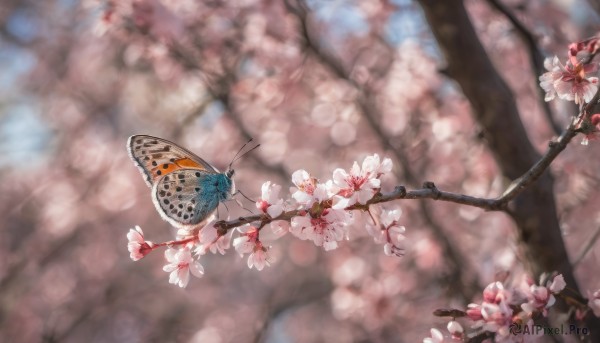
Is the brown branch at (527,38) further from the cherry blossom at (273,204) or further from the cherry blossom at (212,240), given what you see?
the cherry blossom at (212,240)

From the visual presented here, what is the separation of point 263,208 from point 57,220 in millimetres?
5927

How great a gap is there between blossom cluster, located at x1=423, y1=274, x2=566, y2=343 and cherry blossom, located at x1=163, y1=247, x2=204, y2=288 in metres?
0.90

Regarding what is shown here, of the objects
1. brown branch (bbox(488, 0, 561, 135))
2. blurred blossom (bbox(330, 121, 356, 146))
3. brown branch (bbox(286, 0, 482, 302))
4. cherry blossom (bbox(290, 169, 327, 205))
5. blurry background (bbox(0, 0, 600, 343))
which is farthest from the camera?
blurred blossom (bbox(330, 121, 356, 146))

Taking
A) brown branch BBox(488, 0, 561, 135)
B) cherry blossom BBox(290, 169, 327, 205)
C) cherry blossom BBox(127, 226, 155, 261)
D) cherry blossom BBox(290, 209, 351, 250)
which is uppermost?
brown branch BBox(488, 0, 561, 135)

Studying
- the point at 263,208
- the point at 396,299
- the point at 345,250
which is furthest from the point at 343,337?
the point at 263,208

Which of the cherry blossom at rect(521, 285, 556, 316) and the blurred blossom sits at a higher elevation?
the cherry blossom at rect(521, 285, 556, 316)

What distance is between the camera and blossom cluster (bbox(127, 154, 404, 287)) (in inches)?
73.7

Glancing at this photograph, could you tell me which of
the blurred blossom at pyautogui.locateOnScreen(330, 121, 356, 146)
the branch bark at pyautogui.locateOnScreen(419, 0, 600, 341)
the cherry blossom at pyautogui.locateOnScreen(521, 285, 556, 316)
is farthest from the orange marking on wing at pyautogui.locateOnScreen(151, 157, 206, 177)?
the blurred blossom at pyautogui.locateOnScreen(330, 121, 356, 146)

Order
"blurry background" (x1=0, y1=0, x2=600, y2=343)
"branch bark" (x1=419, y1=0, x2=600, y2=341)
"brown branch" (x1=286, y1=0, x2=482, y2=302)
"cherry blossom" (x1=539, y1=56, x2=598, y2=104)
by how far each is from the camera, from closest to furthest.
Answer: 1. "cherry blossom" (x1=539, y1=56, x2=598, y2=104)
2. "branch bark" (x1=419, y1=0, x2=600, y2=341)
3. "brown branch" (x1=286, y1=0, x2=482, y2=302)
4. "blurry background" (x1=0, y1=0, x2=600, y2=343)

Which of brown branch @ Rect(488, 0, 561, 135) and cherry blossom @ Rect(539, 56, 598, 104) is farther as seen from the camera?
brown branch @ Rect(488, 0, 561, 135)

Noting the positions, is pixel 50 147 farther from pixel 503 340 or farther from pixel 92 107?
pixel 503 340

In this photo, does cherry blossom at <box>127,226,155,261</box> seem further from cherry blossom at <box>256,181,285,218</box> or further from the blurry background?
the blurry background

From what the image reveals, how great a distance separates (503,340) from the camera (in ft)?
6.44

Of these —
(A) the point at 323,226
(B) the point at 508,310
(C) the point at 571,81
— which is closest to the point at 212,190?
(A) the point at 323,226
